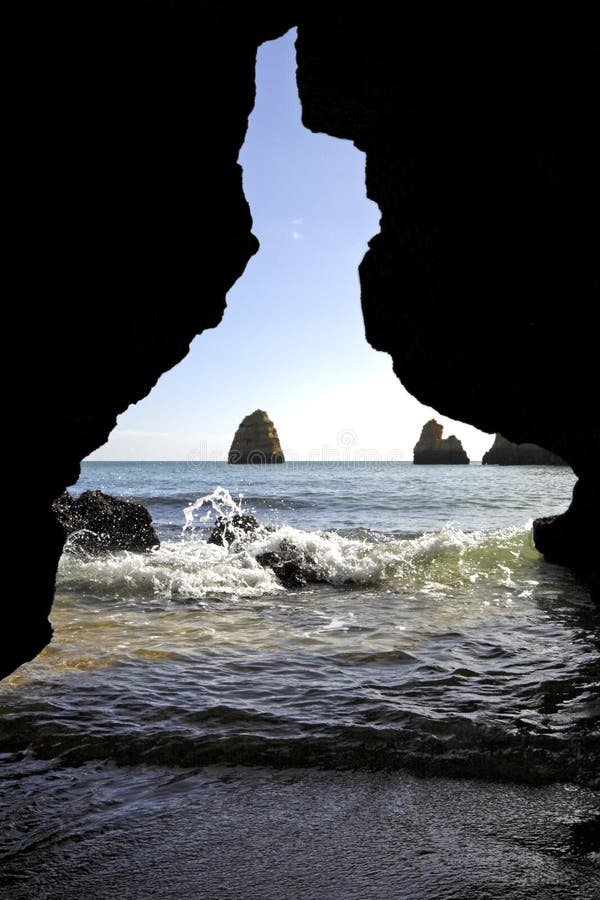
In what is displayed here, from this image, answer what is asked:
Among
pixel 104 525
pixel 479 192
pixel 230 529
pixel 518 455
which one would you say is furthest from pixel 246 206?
pixel 518 455

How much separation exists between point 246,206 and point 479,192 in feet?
8.36

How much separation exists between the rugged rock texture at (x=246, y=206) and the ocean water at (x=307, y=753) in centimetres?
98

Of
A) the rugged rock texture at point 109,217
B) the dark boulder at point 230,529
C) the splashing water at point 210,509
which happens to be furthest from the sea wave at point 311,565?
the rugged rock texture at point 109,217

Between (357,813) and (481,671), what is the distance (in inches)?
97.5

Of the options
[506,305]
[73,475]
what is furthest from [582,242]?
[73,475]

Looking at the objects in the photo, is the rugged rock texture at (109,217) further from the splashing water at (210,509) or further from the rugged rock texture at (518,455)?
the rugged rock texture at (518,455)

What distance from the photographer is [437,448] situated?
95.8 m

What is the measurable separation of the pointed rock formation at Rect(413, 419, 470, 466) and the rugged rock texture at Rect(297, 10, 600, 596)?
87.2 meters

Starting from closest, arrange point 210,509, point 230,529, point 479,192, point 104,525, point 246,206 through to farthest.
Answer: point 246,206 → point 479,192 → point 230,529 → point 104,525 → point 210,509

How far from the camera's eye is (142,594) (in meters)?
9.44

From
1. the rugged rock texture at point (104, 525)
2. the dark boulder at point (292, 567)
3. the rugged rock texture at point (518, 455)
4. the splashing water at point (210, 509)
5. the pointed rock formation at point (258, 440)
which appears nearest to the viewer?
the dark boulder at point (292, 567)

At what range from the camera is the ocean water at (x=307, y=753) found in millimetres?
2570

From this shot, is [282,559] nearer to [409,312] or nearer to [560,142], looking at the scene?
[409,312]

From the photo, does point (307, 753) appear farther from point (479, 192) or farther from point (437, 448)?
point (437, 448)
